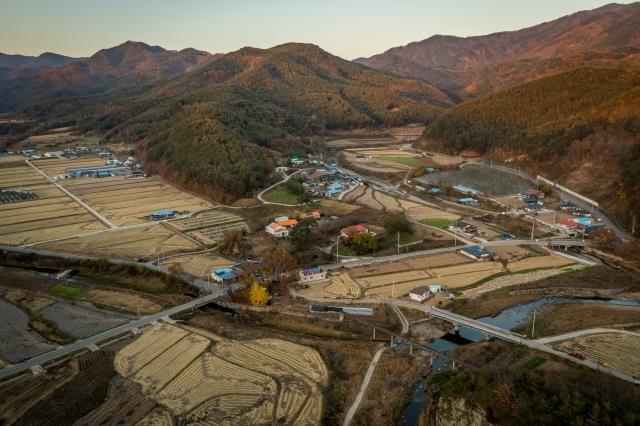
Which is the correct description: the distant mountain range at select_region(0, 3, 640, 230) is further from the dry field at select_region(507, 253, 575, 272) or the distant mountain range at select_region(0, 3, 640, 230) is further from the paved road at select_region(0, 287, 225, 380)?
the paved road at select_region(0, 287, 225, 380)

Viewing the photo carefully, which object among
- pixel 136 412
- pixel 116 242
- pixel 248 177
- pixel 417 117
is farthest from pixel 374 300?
pixel 417 117

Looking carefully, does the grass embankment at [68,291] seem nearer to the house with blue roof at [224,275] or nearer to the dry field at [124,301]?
the dry field at [124,301]

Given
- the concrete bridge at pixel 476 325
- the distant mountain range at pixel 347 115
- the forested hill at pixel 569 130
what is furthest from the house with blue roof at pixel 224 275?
the forested hill at pixel 569 130

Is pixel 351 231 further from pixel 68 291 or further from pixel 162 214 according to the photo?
pixel 68 291

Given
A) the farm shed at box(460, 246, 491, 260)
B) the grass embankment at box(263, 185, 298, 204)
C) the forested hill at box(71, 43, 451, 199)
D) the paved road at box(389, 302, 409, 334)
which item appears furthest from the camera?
the forested hill at box(71, 43, 451, 199)

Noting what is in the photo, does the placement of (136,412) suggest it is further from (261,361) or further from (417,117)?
(417,117)

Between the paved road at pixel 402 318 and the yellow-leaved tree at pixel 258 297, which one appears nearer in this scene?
the paved road at pixel 402 318

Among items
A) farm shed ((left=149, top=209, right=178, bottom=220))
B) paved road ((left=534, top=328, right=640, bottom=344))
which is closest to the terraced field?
farm shed ((left=149, top=209, right=178, bottom=220))
